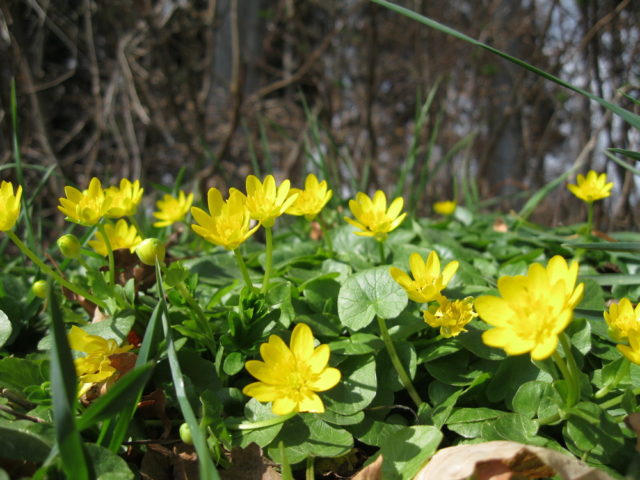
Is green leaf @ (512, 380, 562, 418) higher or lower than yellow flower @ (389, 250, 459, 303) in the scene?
lower

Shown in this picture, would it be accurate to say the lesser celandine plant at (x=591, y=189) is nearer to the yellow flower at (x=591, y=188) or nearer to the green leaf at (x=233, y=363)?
the yellow flower at (x=591, y=188)

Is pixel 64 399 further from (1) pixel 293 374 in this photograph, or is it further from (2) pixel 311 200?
(2) pixel 311 200

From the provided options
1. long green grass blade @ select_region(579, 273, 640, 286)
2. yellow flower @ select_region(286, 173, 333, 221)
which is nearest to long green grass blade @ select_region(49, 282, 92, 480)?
yellow flower @ select_region(286, 173, 333, 221)

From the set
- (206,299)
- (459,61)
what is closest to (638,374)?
(206,299)

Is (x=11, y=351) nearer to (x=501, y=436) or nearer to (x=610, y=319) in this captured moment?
(x=501, y=436)

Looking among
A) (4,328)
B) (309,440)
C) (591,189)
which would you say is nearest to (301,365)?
(309,440)

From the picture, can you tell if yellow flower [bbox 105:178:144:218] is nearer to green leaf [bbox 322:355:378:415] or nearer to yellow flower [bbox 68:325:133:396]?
yellow flower [bbox 68:325:133:396]

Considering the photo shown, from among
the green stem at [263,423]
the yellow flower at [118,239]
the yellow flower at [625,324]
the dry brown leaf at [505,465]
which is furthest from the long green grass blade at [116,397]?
the yellow flower at [625,324]
